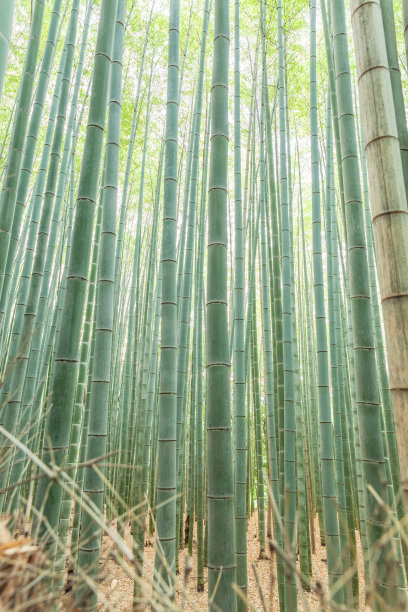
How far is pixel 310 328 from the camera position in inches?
201

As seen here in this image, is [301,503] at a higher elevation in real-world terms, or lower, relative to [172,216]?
lower

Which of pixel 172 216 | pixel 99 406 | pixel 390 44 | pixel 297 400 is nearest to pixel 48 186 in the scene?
pixel 172 216

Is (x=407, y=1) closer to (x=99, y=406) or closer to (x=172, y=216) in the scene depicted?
(x=172, y=216)

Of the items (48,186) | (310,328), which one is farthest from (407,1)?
(310,328)

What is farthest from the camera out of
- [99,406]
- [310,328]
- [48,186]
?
[310,328]

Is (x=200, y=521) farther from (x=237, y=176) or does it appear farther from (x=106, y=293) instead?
(x=237, y=176)

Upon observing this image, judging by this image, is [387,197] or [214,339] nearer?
[387,197]

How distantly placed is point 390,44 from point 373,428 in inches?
39.3

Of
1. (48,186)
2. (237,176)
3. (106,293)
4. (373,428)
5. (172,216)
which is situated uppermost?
(237,176)

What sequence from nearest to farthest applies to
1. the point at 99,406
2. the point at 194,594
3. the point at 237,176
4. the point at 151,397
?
the point at 99,406, the point at 237,176, the point at 194,594, the point at 151,397

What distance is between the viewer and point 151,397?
3182 millimetres

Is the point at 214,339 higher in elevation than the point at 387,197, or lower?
lower

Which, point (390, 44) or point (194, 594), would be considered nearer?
point (390, 44)

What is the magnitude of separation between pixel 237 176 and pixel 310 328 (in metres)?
2.96
